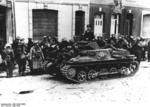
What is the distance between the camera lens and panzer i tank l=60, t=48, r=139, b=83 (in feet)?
37.6

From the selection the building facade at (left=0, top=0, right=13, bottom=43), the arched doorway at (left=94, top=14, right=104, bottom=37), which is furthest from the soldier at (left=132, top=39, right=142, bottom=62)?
the building facade at (left=0, top=0, right=13, bottom=43)

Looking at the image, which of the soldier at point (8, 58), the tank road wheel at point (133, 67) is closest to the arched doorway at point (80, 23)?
the tank road wheel at point (133, 67)

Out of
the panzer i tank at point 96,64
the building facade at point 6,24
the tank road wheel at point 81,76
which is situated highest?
the building facade at point 6,24

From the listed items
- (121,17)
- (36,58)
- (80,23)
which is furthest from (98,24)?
(36,58)

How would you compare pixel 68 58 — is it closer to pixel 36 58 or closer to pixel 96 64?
pixel 96 64

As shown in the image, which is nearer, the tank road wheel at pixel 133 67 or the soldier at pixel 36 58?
the soldier at pixel 36 58

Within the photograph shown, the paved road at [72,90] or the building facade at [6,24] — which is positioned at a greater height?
the building facade at [6,24]

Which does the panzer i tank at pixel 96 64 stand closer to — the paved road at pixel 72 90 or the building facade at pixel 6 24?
the paved road at pixel 72 90

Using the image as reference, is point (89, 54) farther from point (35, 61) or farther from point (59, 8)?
point (59, 8)

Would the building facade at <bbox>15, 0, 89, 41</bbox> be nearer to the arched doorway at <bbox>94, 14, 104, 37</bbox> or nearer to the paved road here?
the arched doorway at <bbox>94, 14, 104, 37</bbox>

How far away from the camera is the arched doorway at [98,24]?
2039cm

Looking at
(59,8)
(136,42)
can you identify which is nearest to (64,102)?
(136,42)

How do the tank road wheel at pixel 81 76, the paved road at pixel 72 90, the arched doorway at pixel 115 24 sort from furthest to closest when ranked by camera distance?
1. the arched doorway at pixel 115 24
2. the tank road wheel at pixel 81 76
3. the paved road at pixel 72 90

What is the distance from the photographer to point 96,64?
11961 millimetres
